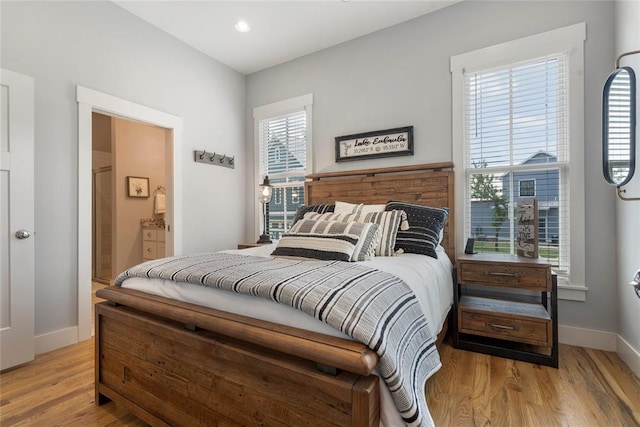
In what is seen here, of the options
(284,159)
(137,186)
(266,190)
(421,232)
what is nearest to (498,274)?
(421,232)

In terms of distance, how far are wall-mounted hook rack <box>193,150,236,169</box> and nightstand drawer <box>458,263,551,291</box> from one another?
296 centimetres

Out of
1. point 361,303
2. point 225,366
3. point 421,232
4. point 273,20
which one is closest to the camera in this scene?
point 361,303

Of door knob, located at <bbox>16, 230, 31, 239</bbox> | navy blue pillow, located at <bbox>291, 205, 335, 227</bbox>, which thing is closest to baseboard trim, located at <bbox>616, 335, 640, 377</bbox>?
navy blue pillow, located at <bbox>291, 205, 335, 227</bbox>

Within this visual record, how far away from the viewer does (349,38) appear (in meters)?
3.33

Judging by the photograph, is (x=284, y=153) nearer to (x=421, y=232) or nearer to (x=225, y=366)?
(x=421, y=232)

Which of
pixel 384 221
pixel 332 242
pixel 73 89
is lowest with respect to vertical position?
pixel 332 242

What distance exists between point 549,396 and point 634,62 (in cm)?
211

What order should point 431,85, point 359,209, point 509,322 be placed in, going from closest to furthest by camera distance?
1. point 509,322
2. point 359,209
3. point 431,85

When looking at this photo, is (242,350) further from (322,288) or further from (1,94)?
(1,94)

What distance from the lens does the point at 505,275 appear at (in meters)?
2.11

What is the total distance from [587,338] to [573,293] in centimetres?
34

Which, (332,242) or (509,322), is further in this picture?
(509,322)

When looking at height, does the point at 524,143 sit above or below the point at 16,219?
above

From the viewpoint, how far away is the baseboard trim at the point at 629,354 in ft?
6.22
